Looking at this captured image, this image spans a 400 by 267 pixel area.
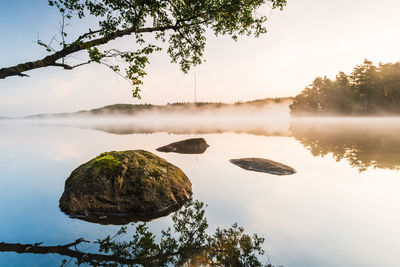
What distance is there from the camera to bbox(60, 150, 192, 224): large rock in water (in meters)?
7.41

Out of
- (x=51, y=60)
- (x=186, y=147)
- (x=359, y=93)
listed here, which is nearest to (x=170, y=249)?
(x=51, y=60)

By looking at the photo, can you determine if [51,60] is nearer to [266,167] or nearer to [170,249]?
[170,249]

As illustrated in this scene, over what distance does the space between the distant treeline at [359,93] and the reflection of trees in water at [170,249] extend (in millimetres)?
108846

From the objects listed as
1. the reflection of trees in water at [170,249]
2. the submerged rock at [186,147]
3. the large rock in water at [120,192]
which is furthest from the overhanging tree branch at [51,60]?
the submerged rock at [186,147]

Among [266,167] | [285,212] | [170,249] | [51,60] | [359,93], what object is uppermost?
[359,93]

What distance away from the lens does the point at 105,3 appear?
36.0 feet

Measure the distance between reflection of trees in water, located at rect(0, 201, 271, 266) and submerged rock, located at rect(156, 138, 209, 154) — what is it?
15794 millimetres

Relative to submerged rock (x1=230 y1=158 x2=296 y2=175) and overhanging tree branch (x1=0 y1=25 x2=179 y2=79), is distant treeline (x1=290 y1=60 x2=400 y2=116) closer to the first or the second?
submerged rock (x1=230 y1=158 x2=296 y2=175)

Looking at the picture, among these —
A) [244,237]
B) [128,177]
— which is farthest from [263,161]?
[128,177]

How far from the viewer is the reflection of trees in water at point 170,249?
16.5ft

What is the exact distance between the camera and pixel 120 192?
7.89 metres

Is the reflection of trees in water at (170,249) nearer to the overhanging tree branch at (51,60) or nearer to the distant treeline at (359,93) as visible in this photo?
the overhanging tree branch at (51,60)

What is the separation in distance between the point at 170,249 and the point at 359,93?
4507 inches

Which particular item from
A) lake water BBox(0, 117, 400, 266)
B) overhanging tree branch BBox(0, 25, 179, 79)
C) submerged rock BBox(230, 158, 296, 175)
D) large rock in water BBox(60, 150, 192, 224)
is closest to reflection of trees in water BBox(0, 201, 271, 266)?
lake water BBox(0, 117, 400, 266)
